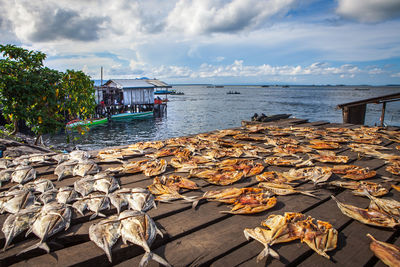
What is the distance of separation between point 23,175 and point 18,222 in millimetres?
1289

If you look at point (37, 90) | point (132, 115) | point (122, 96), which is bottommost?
point (132, 115)

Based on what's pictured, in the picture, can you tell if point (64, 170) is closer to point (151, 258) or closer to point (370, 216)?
point (151, 258)

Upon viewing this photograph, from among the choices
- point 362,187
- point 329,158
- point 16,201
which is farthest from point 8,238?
point 329,158

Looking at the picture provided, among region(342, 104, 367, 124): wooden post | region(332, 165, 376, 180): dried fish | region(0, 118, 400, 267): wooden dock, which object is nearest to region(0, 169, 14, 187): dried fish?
region(0, 118, 400, 267): wooden dock

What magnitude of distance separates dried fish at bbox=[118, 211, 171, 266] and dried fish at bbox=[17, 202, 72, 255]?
1.52 ft

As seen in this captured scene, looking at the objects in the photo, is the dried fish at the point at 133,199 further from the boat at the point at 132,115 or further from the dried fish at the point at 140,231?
the boat at the point at 132,115

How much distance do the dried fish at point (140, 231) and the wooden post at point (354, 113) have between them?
11.1m

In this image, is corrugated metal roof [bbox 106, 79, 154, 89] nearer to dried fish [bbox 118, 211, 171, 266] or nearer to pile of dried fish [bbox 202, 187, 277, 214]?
pile of dried fish [bbox 202, 187, 277, 214]

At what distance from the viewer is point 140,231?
1.75 meters

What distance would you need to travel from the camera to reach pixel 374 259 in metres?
1.55

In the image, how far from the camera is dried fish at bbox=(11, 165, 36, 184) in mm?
2750

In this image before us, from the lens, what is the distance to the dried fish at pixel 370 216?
6.22 ft

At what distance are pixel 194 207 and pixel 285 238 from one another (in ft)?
2.89

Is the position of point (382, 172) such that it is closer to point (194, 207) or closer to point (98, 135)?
point (194, 207)
